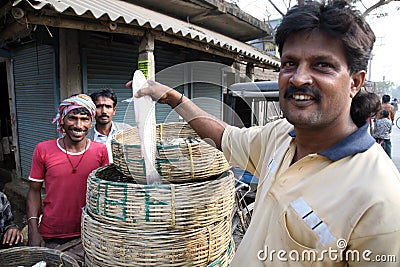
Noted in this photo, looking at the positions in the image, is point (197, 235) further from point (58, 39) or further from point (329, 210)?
point (58, 39)

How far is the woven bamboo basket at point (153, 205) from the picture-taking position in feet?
4.14

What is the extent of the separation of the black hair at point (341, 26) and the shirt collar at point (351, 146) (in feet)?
0.84

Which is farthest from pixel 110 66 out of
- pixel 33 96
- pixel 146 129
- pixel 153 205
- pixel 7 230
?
pixel 153 205

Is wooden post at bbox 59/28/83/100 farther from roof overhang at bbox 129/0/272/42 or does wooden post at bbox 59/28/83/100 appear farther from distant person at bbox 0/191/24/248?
distant person at bbox 0/191/24/248

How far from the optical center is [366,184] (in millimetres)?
923

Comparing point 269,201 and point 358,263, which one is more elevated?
point 269,201

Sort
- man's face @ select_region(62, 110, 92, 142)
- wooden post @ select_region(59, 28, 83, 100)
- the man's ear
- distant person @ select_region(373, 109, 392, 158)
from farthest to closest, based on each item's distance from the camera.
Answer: distant person @ select_region(373, 109, 392, 158) < wooden post @ select_region(59, 28, 83, 100) < man's face @ select_region(62, 110, 92, 142) < the man's ear

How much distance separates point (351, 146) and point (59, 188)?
1.97 m

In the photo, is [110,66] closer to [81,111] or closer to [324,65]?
[81,111]

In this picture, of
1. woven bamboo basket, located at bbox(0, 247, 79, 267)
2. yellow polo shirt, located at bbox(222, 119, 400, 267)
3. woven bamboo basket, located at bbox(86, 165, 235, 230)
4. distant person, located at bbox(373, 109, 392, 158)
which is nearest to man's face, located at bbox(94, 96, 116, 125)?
woven bamboo basket, located at bbox(0, 247, 79, 267)

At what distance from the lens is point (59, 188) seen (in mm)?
2117

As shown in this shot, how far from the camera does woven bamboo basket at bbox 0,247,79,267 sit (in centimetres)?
160

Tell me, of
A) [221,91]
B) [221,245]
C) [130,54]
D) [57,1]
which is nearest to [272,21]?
[221,91]

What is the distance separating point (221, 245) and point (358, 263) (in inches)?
27.8
